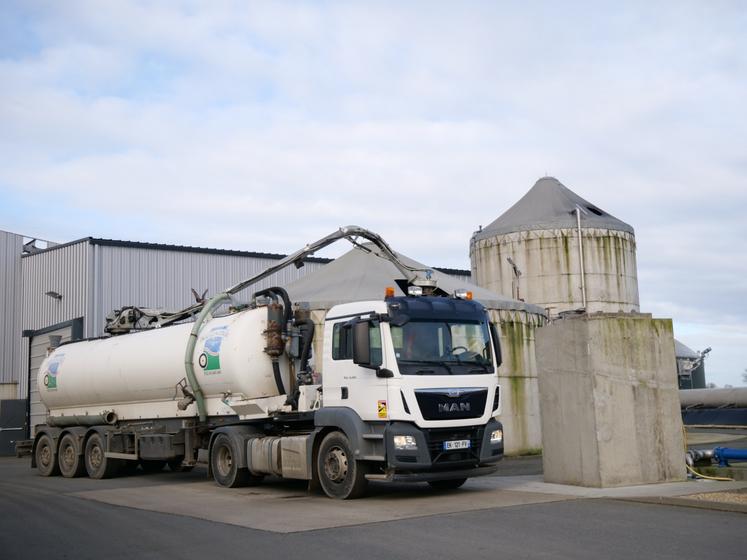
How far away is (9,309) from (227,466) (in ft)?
92.0

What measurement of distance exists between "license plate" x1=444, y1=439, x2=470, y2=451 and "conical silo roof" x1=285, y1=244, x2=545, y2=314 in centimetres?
1022

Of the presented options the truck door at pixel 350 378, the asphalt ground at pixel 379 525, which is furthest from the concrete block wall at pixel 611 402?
the truck door at pixel 350 378

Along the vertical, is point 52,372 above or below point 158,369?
above

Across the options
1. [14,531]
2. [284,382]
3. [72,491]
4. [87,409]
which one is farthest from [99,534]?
[87,409]

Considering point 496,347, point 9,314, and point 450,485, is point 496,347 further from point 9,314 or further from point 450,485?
point 9,314

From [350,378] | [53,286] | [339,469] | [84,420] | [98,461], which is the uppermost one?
[53,286]

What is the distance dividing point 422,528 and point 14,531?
5.89 m

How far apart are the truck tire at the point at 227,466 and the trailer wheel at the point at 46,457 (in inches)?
281

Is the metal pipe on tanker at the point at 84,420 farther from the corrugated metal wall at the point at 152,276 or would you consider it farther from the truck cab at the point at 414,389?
the corrugated metal wall at the point at 152,276

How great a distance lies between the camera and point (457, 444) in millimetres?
14836

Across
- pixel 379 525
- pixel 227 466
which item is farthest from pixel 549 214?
pixel 379 525

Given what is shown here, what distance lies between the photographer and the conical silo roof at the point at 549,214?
121ft

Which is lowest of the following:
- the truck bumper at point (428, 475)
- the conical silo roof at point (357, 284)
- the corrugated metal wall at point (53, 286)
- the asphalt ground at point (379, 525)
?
the asphalt ground at point (379, 525)

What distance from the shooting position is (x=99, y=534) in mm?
11859
